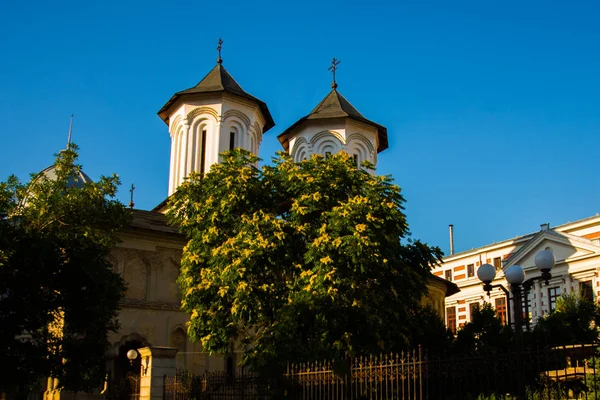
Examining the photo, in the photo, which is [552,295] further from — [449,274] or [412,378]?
[412,378]

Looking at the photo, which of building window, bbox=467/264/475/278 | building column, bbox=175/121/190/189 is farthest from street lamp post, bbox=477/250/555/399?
building window, bbox=467/264/475/278

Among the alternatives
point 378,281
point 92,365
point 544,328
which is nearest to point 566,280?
point 544,328

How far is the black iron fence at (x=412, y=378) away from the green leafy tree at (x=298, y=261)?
2.89m

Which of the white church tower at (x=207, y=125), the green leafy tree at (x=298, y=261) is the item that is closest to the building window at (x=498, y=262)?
the white church tower at (x=207, y=125)

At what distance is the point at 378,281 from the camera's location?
64.5 ft

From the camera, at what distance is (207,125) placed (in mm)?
32594

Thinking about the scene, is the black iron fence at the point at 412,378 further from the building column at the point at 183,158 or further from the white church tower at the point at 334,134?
the white church tower at the point at 334,134

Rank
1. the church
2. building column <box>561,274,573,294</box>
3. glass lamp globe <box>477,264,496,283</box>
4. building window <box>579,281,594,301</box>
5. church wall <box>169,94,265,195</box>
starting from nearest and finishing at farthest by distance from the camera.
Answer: glass lamp globe <box>477,264,496,283</box>, the church, church wall <box>169,94,265,195</box>, building window <box>579,281,594,301</box>, building column <box>561,274,573,294</box>

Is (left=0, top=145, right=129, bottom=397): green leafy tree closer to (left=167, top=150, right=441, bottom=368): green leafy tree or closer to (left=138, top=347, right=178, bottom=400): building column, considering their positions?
(left=138, top=347, right=178, bottom=400): building column

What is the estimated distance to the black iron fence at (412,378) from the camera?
32.2 feet

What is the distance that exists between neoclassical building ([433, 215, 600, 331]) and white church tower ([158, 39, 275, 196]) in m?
15.3

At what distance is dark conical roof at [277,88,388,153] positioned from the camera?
118 ft

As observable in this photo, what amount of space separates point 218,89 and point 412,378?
22228 millimetres

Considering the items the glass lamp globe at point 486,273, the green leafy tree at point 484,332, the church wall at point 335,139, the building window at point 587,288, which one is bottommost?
the green leafy tree at point 484,332
